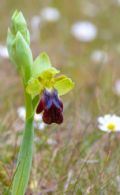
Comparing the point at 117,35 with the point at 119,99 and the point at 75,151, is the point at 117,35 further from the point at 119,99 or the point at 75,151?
the point at 75,151

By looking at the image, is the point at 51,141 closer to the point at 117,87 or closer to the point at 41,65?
the point at 41,65

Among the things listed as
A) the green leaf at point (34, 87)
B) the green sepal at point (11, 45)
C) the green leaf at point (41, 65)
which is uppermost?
the green sepal at point (11, 45)

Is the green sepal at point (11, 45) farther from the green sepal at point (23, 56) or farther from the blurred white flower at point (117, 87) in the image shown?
the blurred white flower at point (117, 87)

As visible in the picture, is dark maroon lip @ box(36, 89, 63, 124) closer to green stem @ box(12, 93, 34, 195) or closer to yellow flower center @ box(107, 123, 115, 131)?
green stem @ box(12, 93, 34, 195)

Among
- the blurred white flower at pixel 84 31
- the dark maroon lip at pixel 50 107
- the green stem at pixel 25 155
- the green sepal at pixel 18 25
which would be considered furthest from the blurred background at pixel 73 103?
the green sepal at pixel 18 25

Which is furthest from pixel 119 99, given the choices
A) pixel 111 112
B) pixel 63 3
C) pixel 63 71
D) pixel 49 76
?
pixel 63 3
